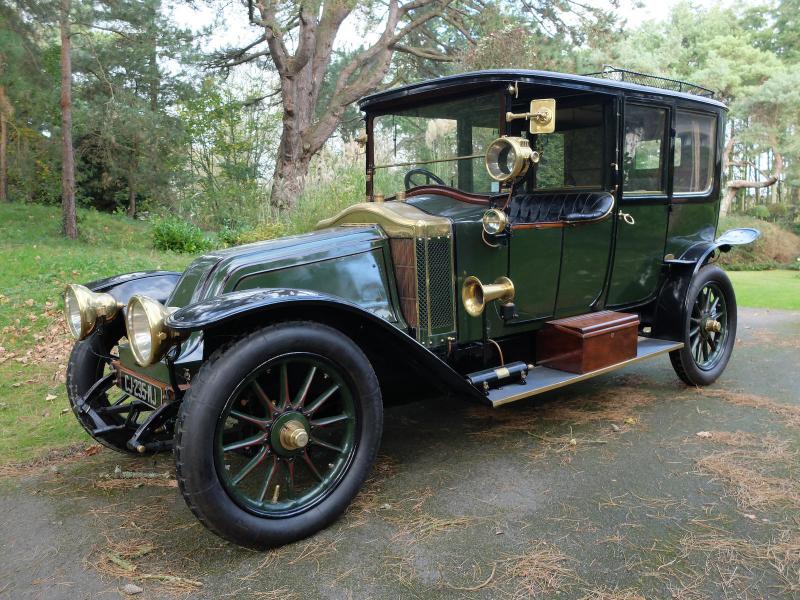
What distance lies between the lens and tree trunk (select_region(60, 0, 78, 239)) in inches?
383

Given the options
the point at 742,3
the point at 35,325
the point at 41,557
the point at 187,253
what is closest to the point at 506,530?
the point at 41,557

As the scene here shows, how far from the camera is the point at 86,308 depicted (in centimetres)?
296

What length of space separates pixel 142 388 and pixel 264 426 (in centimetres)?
75

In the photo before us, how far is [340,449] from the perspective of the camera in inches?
104

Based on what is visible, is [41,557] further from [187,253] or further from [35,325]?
[187,253]

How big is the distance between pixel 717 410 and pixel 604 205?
1.50m

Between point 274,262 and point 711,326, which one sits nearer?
point 274,262

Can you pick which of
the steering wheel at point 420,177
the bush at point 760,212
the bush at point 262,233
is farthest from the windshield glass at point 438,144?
the bush at point 760,212

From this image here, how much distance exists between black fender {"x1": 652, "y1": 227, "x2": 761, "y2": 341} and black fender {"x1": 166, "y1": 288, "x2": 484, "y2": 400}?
197 centimetres

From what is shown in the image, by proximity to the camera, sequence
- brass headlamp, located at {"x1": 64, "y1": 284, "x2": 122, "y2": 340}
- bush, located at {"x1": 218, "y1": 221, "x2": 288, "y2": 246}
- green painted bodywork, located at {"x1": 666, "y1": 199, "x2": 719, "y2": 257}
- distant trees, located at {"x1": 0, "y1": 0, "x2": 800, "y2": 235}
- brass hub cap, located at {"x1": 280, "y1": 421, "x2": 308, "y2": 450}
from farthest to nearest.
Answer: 1. distant trees, located at {"x1": 0, "y1": 0, "x2": 800, "y2": 235}
2. bush, located at {"x1": 218, "y1": 221, "x2": 288, "y2": 246}
3. green painted bodywork, located at {"x1": 666, "y1": 199, "x2": 719, "y2": 257}
4. brass headlamp, located at {"x1": 64, "y1": 284, "x2": 122, "y2": 340}
5. brass hub cap, located at {"x1": 280, "y1": 421, "x2": 308, "y2": 450}

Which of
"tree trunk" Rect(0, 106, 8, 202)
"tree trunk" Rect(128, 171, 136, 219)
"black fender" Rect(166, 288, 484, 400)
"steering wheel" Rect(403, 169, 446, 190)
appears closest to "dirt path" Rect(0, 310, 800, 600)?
"black fender" Rect(166, 288, 484, 400)

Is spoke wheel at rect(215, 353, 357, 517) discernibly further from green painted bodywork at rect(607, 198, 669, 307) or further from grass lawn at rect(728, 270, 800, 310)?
grass lawn at rect(728, 270, 800, 310)

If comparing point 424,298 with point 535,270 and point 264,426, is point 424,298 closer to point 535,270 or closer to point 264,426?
point 535,270

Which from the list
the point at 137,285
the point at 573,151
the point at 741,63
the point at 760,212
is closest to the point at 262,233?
the point at 137,285
